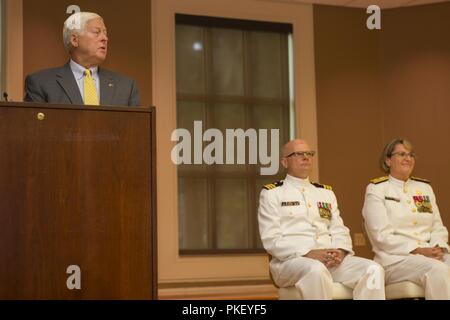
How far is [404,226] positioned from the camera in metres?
4.40

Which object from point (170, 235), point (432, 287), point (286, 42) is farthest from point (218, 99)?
point (432, 287)

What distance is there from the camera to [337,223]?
4270mm

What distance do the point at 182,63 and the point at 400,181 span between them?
2.31 m

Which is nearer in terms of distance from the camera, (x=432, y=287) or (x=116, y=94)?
(x=116, y=94)

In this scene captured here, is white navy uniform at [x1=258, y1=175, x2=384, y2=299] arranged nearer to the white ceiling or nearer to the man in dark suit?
the man in dark suit

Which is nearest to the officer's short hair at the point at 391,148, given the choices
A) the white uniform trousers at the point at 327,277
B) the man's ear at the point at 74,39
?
the white uniform trousers at the point at 327,277

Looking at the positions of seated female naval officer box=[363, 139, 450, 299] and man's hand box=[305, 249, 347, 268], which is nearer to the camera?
man's hand box=[305, 249, 347, 268]

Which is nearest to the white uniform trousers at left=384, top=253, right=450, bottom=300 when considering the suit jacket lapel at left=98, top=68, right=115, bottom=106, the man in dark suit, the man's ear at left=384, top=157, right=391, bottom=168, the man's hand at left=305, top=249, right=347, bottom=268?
the man's hand at left=305, top=249, right=347, bottom=268

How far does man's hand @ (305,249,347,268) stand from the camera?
397 centimetres

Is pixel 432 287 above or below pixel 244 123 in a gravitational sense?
below

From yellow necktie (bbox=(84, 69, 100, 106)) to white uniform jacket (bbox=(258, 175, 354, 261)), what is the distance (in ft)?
4.40

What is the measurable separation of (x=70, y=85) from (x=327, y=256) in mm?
1698
